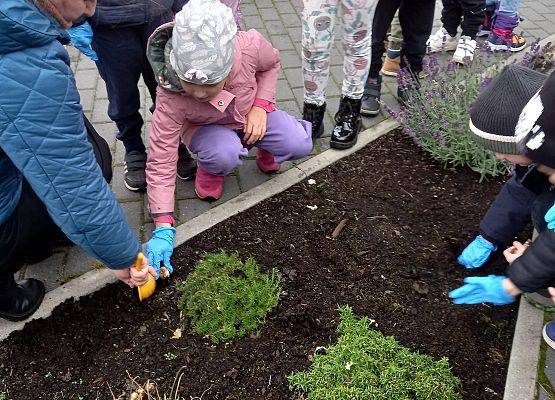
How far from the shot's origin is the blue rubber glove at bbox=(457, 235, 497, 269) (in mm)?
2146

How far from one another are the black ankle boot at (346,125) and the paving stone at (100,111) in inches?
61.3

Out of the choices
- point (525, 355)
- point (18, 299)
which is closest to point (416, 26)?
point (525, 355)

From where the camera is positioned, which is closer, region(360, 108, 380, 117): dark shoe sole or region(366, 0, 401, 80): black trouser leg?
region(366, 0, 401, 80): black trouser leg

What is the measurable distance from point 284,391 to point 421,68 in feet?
8.01

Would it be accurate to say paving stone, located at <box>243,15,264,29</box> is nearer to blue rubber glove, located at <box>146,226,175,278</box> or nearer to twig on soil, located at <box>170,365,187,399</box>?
blue rubber glove, located at <box>146,226,175,278</box>

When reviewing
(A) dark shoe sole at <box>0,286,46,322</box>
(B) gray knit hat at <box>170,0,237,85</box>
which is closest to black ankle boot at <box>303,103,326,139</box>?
(B) gray knit hat at <box>170,0,237,85</box>

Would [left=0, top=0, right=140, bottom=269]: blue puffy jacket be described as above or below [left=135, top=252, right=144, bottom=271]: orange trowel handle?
above

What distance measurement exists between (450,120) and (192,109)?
140cm

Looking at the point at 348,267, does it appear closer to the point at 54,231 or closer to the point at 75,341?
the point at 75,341

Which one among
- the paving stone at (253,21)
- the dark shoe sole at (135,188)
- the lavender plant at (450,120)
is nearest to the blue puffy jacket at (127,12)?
the dark shoe sole at (135,188)

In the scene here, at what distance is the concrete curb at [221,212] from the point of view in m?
2.12

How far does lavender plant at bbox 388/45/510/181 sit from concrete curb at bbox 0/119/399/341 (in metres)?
0.32

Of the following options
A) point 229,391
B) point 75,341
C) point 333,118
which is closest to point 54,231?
point 75,341

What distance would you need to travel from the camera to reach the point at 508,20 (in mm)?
4117
